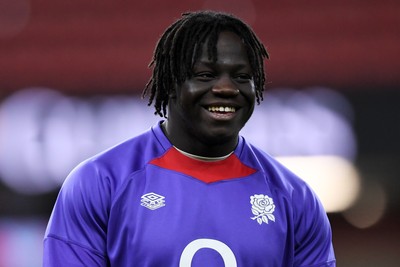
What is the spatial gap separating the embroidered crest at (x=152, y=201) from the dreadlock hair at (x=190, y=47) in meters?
0.39

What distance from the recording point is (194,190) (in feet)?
12.4

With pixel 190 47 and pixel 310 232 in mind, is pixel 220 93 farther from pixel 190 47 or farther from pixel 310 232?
pixel 310 232

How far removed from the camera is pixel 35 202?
368 inches

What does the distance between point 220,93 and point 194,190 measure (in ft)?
1.26

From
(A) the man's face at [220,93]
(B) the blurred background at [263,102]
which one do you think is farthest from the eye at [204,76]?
(B) the blurred background at [263,102]

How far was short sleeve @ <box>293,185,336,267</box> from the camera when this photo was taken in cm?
386

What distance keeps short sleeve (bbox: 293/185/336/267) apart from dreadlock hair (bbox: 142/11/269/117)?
45 cm

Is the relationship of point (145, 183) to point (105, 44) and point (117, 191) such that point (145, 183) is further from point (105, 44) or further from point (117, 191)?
point (105, 44)

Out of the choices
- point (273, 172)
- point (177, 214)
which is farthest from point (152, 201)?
point (273, 172)

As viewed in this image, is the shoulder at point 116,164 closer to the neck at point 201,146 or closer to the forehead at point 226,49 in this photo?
the neck at point 201,146

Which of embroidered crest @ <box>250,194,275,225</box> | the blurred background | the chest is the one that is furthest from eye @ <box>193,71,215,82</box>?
the blurred background

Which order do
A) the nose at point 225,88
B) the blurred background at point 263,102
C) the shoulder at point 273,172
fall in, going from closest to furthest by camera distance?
1. the nose at point 225,88
2. the shoulder at point 273,172
3. the blurred background at point 263,102

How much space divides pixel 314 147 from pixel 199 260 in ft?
17.9

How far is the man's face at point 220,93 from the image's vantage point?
12.0 ft
